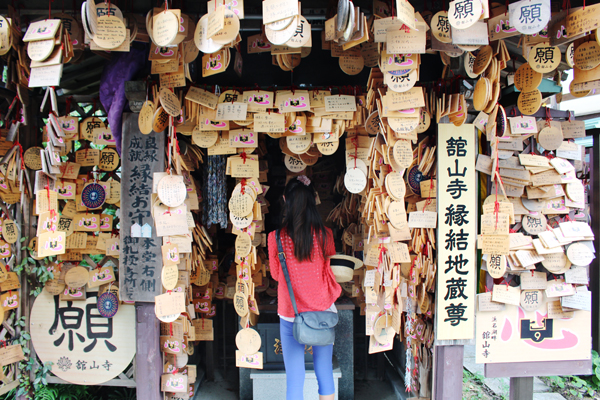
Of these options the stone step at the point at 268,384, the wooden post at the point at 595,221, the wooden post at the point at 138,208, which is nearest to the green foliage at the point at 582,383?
the wooden post at the point at 595,221

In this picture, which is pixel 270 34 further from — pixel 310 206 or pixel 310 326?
pixel 310 326

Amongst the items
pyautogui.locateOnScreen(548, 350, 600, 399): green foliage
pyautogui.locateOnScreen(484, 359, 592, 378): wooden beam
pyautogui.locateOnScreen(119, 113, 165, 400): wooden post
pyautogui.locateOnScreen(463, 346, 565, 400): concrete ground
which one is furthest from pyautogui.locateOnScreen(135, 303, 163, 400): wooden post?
pyautogui.locateOnScreen(548, 350, 600, 399): green foliage

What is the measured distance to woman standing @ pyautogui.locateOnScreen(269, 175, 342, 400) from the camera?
285 cm

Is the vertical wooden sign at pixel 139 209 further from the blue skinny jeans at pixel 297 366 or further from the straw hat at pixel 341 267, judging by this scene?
the straw hat at pixel 341 267

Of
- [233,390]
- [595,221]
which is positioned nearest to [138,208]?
[233,390]

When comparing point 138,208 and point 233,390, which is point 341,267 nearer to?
point 138,208

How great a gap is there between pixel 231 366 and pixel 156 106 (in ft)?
11.1

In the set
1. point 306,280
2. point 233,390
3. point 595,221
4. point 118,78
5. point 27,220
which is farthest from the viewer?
point 595,221

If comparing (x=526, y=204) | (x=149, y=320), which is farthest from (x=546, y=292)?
(x=149, y=320)

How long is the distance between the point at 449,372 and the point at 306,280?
1463 mm

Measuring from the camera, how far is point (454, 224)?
305 centimetres

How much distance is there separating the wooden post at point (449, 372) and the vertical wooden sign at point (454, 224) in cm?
15

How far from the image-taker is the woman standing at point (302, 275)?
2848 millimetres

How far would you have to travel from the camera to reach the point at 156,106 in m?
2.86
